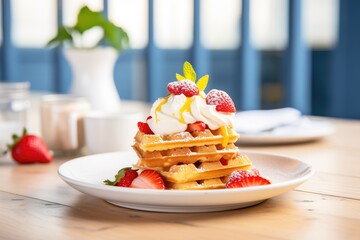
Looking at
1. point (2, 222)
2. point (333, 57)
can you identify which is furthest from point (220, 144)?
point (333, 57)

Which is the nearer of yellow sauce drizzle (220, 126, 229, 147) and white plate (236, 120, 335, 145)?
yellow sauce drizzle (220, 126, 229, 147)

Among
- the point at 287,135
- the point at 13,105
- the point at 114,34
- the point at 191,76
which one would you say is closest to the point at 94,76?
the point at 114,34

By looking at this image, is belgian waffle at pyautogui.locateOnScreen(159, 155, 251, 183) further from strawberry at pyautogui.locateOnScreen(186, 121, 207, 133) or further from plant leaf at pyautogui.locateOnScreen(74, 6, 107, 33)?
plant leaf at pyautogui.locateOnScreen(74, 6, 107, 33)

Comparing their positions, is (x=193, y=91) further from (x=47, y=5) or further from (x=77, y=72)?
(x=47, y=5)

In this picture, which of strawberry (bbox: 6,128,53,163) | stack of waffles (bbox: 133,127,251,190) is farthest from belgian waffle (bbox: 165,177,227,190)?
strawberry (bbox: 6,128,53,163)

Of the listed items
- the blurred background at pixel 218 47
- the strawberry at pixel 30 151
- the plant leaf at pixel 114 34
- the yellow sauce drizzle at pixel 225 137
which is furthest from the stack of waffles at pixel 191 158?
the blurred background at pixel 218 47

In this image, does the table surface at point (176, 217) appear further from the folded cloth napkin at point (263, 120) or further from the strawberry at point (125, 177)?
the folded cloth napkin at point (263, 120)

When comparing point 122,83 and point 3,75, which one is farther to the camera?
point 122,83
